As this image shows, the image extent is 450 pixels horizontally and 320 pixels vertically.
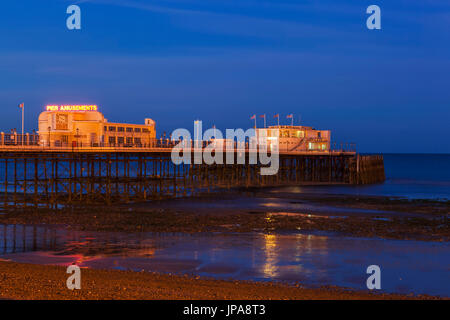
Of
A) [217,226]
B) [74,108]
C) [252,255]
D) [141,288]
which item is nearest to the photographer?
[141,288]

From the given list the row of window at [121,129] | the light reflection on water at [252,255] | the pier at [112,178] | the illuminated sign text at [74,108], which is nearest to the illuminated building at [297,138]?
the pier at [112,178]

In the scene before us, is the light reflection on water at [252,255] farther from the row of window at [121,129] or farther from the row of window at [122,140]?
the row of window at [121,129]

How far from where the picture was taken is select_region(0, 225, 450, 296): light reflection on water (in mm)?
16672

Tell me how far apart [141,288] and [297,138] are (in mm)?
58822

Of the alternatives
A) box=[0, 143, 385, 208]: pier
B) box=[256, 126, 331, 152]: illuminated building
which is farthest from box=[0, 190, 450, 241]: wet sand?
box=[256, 126, 331, 152]: illuminated building

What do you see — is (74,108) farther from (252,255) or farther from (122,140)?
(252,255)

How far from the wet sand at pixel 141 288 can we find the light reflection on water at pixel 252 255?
1.09 m

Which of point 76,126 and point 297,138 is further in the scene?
point 297,138

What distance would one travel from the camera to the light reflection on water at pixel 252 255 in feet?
54.7

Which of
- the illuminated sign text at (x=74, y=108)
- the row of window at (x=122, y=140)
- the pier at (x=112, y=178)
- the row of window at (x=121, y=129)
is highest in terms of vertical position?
the illuminated sign text at (x=74, y=108)

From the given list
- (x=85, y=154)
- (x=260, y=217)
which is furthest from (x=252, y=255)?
(x=85, y=154)

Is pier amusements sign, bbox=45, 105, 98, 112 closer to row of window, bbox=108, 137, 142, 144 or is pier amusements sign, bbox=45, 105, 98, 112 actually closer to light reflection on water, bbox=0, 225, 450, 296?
row of window, bbox=108, 137, 142, 144

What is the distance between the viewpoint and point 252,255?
19.8 meters
